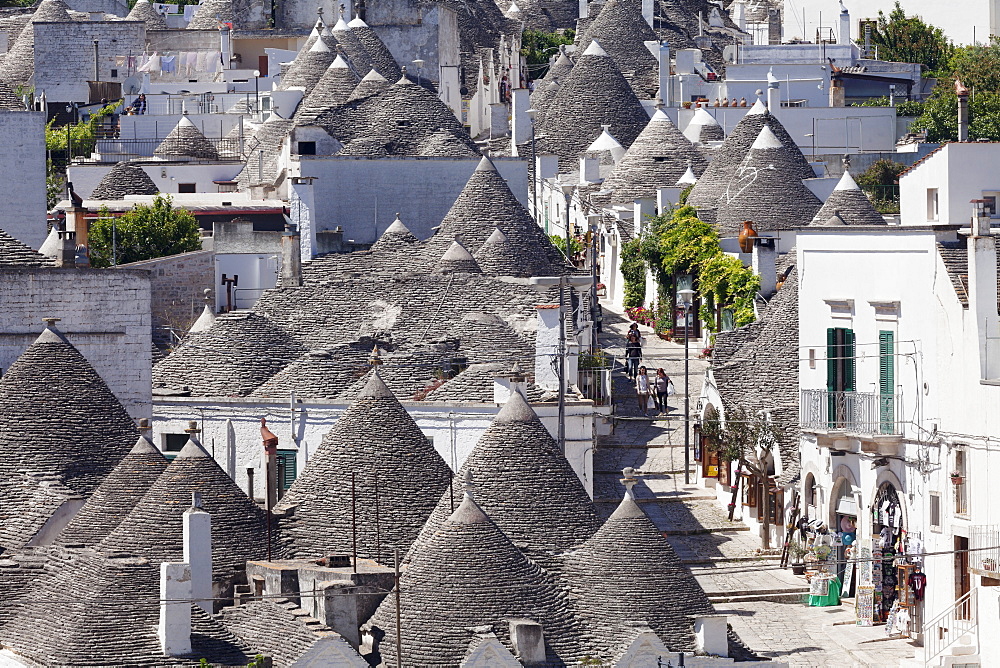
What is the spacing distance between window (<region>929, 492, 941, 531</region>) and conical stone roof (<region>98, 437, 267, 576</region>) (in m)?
10.2

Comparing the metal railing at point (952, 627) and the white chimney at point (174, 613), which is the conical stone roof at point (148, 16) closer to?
the metal railing at point (952, 627)

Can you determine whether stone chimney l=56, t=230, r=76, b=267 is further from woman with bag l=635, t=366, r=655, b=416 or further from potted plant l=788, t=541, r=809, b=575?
potted plant l=788, t=541, r=809, b=575

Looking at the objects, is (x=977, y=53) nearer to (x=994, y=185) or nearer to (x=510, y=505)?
(x=994, y=185)

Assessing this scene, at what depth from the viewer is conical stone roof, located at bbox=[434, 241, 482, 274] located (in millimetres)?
62438

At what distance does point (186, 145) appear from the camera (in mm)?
84562

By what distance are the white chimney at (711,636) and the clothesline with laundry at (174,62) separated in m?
61.3

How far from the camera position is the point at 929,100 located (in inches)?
3647

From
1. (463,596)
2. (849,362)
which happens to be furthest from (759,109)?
(463,596)

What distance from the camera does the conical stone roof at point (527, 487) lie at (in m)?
42.1

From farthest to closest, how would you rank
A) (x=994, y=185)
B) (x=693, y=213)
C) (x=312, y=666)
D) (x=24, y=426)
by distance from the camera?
(x=693, y=213)
(x=994, y=185)
(x=24, y=426)
(x=312, y=666)

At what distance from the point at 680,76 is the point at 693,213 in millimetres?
23217

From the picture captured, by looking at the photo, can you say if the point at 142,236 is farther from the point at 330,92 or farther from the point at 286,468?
the point at 286,468

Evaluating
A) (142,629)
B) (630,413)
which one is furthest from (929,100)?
(142,629)

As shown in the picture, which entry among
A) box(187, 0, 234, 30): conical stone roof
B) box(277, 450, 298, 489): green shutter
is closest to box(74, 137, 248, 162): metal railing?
box(187, 0, 234, 30): conical stone roof
